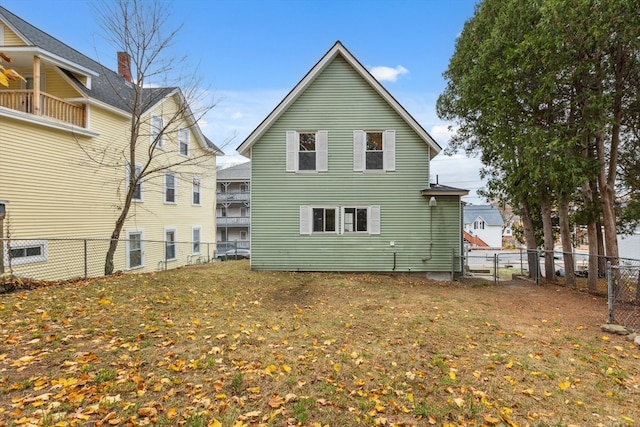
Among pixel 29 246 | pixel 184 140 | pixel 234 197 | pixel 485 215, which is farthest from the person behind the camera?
pixel 485 215

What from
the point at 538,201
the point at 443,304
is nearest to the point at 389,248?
the point at 443,304

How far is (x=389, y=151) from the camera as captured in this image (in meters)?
12.4

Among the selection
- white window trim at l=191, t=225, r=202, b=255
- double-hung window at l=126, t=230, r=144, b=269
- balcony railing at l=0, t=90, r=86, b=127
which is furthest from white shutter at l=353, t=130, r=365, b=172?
white window trim at l=191, t=225, r=202, b=255

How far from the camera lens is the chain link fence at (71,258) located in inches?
397

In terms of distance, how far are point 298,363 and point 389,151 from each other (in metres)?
9.56

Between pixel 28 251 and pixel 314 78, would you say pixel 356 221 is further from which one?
pixel 28 251

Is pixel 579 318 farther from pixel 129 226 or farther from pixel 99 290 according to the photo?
pixel 129 226

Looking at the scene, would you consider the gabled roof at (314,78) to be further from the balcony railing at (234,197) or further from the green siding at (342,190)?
the balcony railing at (234,197)

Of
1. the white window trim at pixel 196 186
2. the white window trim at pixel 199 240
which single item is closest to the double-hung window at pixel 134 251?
the white window trim at pixel 199 240

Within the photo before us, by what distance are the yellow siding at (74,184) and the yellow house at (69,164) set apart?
0.11 feet

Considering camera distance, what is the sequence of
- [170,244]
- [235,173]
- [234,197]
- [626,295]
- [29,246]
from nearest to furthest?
[626,295] → [29,246] → [170,244] → [234,197] → [235,173]

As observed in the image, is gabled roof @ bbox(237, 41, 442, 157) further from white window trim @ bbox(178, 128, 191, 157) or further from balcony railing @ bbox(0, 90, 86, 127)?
white window trim @ bbox(178, 128, 191, 157)

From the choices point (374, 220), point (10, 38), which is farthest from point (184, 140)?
point (374, 220)

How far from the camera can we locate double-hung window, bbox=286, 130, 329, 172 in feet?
40.8
